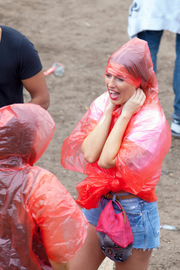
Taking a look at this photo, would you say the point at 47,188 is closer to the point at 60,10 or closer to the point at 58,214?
the point at 58,214

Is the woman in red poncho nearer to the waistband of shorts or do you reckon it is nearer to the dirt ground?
the waistband of shorts

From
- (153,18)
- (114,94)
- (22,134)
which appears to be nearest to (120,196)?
(114,94)

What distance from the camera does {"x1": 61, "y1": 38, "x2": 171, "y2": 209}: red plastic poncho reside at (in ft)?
8.27

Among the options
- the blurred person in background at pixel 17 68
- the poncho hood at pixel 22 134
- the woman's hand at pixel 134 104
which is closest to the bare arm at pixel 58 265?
the poncho hood at pixel 22 134

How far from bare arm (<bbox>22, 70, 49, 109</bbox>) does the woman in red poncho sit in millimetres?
551

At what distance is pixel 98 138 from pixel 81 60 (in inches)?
186

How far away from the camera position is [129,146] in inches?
99.7

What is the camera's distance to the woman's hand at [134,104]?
263 centimetres

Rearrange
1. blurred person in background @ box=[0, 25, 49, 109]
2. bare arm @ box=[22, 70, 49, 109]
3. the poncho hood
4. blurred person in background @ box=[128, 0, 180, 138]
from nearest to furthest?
the poncho hood
blurred person in background @ box=[0, 25, 49, 109]
bare arm @ box=[22, 70, 49, 109]
blurred person in background @ box=[128, 0, 180, 138]

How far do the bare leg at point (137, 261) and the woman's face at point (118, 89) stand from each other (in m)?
0.90

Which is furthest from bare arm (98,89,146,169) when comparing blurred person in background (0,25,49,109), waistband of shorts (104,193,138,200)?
blurred person in background (0,25,49,109)

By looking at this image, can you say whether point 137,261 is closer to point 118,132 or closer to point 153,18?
point 118,132

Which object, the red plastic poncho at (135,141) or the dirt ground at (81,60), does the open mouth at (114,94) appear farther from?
the dirt ground at (81,60)

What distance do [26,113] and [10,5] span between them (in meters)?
7.45
